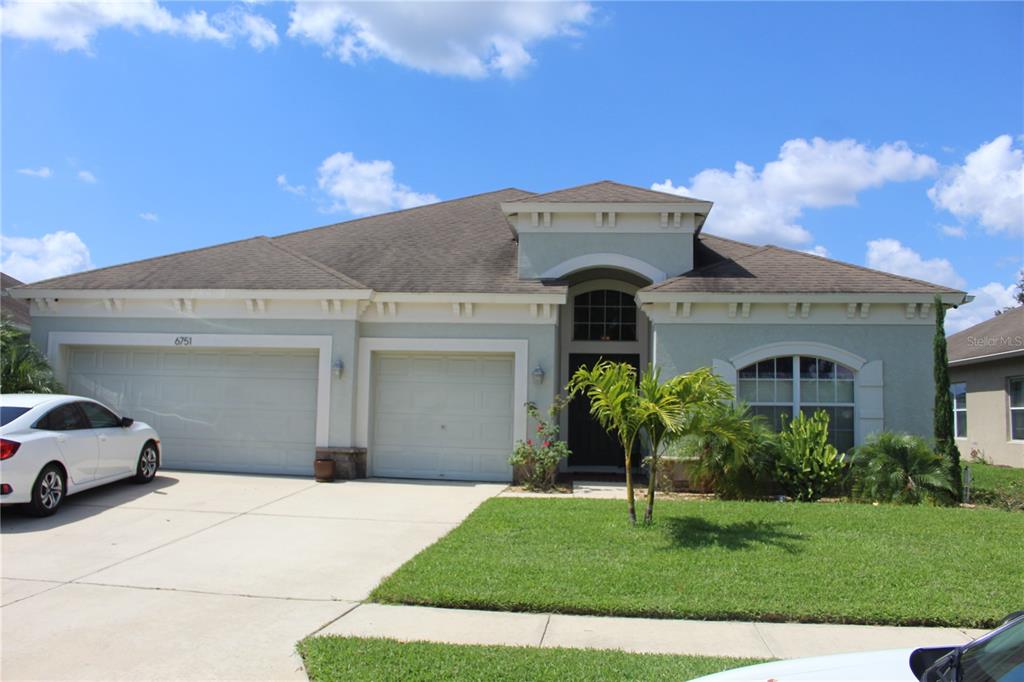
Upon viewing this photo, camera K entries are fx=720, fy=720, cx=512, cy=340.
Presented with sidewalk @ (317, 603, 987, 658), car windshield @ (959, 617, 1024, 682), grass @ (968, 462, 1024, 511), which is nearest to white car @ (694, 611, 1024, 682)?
car windshield @ (959, 617, 1024, 682)

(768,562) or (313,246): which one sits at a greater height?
(313,246)

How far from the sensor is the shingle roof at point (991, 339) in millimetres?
19052

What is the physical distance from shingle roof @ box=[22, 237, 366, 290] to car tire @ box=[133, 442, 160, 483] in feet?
11.2

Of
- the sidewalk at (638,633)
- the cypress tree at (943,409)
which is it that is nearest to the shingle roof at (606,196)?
the cypress tree at (943,409)

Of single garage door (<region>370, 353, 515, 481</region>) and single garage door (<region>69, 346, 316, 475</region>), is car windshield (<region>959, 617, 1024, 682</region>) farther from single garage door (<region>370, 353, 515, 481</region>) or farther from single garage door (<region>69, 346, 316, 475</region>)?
single garage door (<region>69, 346, 316, 475</region>)

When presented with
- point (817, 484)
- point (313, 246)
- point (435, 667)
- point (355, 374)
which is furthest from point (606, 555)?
point (313, 246)

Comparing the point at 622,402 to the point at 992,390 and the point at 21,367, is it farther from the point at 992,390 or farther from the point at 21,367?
the point at 992,390

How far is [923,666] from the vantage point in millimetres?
3127

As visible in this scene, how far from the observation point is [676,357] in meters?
12.9

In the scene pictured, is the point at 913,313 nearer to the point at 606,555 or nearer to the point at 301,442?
the point at 606,555

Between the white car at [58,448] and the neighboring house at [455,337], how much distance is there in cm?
285

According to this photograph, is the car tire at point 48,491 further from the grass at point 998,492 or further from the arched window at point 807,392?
the grass at point 998,492

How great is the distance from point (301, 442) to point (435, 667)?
969cm
